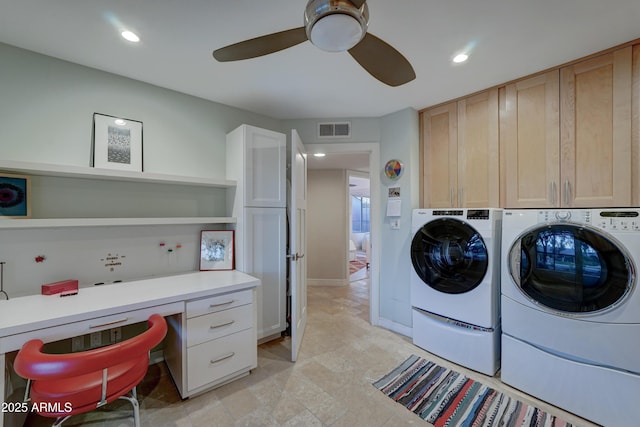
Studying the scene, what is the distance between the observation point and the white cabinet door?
2332 millimetres

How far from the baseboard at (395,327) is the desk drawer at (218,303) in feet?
5.37

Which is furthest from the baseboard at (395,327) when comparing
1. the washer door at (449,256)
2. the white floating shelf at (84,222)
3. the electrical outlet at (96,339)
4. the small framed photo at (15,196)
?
the small framed photo at (15,196)

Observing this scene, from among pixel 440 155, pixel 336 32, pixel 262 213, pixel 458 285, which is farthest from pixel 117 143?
pixel 458 285

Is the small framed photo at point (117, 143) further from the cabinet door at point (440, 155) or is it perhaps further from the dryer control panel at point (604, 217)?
the dryer control panel at point (604, 217)

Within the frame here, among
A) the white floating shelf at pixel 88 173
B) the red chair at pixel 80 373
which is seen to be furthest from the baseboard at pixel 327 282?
the red chair at pixel 80 373

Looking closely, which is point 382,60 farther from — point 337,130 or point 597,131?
point 597,131

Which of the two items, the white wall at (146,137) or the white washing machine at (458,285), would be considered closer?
the white wall at (146,137)

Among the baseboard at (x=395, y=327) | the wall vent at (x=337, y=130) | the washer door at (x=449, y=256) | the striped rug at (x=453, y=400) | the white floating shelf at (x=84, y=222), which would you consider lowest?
the striped rug at (x=453, y=400)

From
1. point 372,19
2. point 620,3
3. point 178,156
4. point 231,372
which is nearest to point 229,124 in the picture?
point 178,156

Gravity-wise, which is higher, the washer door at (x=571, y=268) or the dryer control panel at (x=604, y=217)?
the dryer control panel at (x=604, y=217)

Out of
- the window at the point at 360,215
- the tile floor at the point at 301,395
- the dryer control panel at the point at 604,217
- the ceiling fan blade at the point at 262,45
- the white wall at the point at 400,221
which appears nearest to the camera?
the ceiling fan blade at the point at 262,45

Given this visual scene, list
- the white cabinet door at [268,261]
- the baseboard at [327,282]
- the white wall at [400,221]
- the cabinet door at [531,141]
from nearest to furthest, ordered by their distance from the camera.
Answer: the cabinet door at [531,141]
the white cabinet door at [268,261]
the white wall at [400,221]
the baseboard at [327,282]

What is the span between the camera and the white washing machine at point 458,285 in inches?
79.3

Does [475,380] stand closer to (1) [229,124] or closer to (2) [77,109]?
(1) [229,124]
